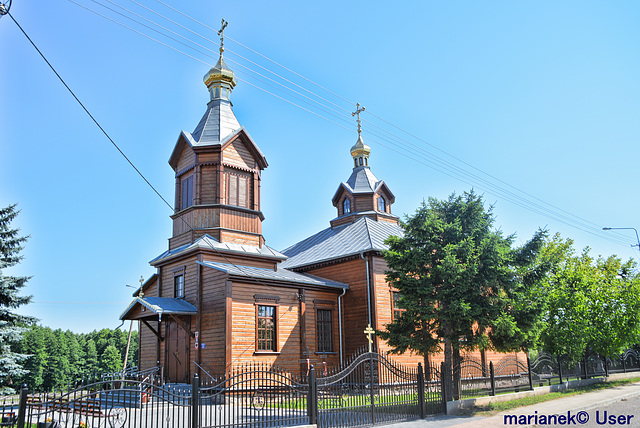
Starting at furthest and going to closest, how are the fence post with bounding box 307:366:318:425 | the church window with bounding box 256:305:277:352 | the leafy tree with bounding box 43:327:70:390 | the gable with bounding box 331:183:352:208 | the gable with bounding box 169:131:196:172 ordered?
the leafy tree with bounding box 43:327:70:390, the gable with bounding box 331:183:352:208, the gable with bounding box 169:131:196:172, the church window with bounding box 256:305:277:352, the fence post with bounding box 307:366:318:425

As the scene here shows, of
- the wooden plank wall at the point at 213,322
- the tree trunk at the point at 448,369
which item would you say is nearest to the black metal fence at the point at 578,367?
the tree trunk at the point at 448,369

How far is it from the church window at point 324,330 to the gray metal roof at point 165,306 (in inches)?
222

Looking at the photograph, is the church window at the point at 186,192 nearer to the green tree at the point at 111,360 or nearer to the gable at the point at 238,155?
the gable at the point at 238,155

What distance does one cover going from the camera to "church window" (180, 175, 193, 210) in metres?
22.9

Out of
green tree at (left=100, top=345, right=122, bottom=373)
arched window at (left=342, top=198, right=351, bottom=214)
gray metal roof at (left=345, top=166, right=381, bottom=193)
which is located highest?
gray metal roof at (left=345, top=166, right=381, bottom=193)

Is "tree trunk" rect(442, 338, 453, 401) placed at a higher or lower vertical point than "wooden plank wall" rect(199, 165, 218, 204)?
lower

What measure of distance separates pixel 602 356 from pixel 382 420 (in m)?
19.4

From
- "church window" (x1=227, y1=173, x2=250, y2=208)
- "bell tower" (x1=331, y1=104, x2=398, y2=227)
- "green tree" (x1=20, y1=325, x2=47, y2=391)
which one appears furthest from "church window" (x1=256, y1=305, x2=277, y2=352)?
"green tree" (x1=20, y1=325, x2=47, y2=391)

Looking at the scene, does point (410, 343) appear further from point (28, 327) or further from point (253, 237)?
point (28, 327)

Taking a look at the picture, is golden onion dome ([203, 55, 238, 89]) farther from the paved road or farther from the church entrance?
the paved road

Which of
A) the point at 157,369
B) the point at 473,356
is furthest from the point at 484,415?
the point at 157,369

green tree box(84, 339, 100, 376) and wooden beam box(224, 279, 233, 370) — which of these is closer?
wooden beam box(224, 279, 233, 370)

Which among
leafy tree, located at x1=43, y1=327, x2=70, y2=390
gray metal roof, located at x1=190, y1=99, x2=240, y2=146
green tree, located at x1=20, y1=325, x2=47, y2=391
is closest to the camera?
gray metal roof, located at x1=190, y1=99, x2=240, y2=146

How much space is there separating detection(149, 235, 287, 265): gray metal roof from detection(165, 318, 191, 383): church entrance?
3071 mm
